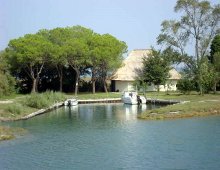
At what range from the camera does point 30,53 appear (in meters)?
69.1

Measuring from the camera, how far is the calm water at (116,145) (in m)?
25.4

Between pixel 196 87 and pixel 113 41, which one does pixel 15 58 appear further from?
pixel 196 87

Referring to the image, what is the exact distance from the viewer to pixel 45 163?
2609 centimetres

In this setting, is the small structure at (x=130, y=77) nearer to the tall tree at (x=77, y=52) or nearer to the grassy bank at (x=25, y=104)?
the tall tree at (x=77, y=52)

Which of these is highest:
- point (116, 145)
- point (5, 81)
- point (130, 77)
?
point (130, 77)

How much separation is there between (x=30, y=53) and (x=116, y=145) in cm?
4120

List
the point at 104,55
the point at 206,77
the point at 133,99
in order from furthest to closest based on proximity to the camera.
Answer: the point at 104,55 → the point at 133,99 → the point at 206,77

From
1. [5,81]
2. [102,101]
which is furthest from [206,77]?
[5,81]

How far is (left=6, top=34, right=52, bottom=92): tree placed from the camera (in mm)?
69625

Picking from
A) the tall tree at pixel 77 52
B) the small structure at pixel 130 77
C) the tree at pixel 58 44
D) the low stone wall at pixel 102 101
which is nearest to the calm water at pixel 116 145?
the low stone wall at pixel 102 101

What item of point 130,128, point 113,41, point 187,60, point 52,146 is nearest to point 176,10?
point 187,60

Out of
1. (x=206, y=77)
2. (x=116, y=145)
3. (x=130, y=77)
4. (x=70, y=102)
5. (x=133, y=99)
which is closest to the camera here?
(x=116, y=145)

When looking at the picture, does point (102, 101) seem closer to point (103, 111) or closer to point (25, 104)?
point (103, 111)

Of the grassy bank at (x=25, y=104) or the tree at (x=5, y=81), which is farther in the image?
the tree at (x=5, y=81)
